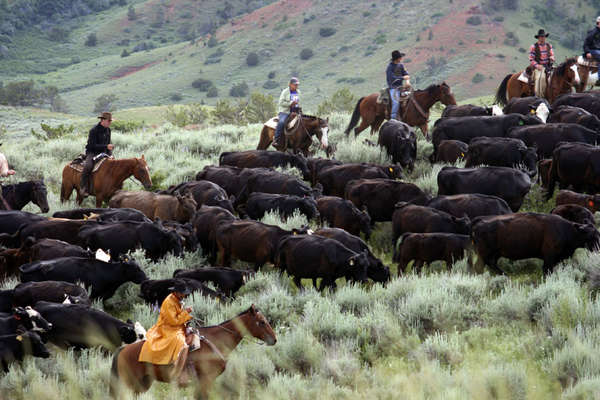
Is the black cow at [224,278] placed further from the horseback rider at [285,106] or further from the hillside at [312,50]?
the hillside at [312,50]

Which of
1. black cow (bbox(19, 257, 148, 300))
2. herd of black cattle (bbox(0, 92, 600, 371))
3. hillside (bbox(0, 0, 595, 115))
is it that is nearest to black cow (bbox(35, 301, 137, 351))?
herd of black cattle (bbox(0, 92, 600, 371))

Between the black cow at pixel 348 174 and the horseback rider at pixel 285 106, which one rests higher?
the horseback rider at pixel 285 106

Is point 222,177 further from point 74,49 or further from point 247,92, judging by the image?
point 74,49

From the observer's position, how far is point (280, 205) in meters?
14.2

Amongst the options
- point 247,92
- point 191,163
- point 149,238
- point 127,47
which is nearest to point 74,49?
point 127,47

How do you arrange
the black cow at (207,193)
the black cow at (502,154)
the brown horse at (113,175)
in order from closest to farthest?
the black cow at (207,193), the black cow at (502,154), the brown horse at (113,175)

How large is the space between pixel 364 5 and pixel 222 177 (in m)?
75.5

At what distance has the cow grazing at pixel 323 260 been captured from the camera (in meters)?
10.8

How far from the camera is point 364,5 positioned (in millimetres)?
87500

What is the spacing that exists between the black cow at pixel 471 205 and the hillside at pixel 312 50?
4708cm

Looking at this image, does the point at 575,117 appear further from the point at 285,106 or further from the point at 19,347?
the point at 19,347

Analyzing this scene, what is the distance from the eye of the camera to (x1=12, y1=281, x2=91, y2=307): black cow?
30.8 ft

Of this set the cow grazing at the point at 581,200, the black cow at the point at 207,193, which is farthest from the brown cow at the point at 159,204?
the cow grazing at the point at 581,200

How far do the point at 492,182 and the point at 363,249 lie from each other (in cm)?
355
